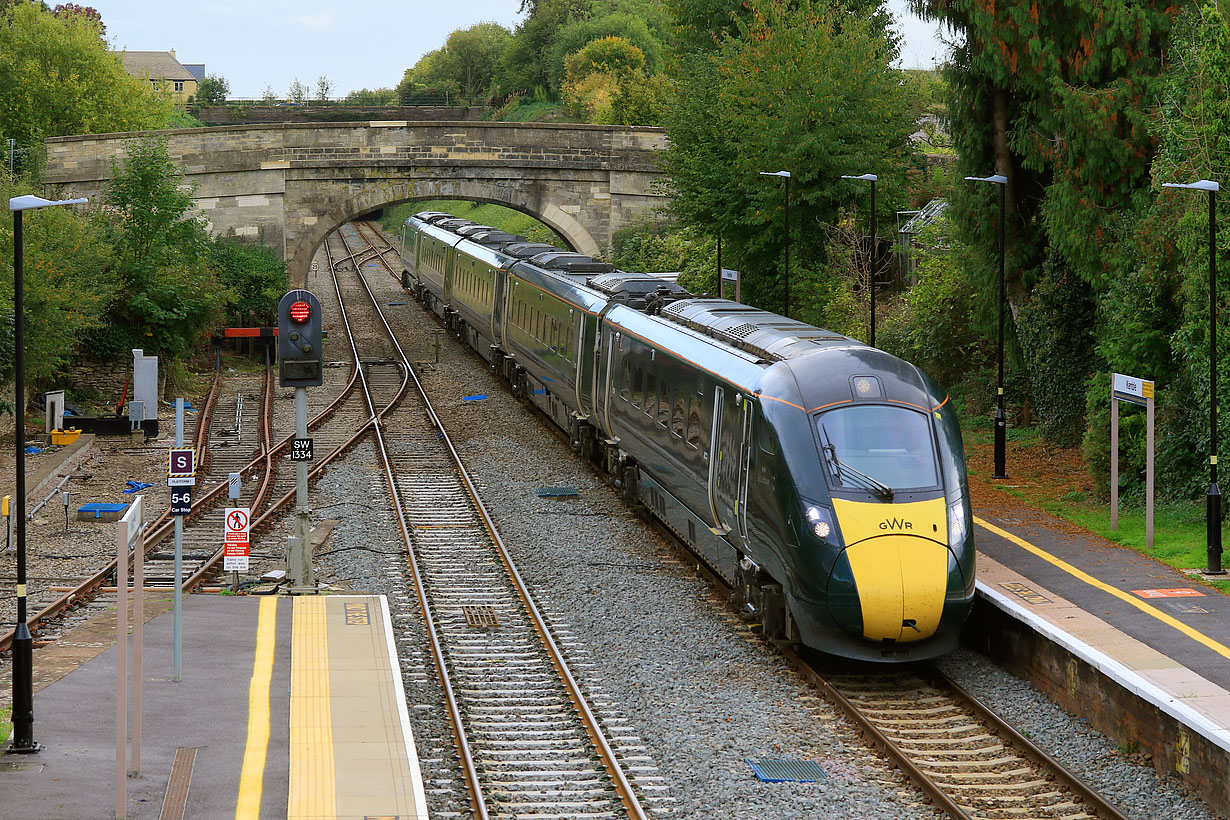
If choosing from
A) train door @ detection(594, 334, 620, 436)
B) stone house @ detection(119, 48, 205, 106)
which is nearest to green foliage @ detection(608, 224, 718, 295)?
train door @ detection(594, 334, 620, 436)

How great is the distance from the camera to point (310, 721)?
11641 millimetres

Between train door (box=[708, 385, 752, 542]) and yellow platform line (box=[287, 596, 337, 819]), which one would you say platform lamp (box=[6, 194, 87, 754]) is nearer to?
yellow platform line (box=[287, 596, 337, 819])

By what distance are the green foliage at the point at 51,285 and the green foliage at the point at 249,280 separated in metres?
8.27

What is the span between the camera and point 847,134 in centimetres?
3194

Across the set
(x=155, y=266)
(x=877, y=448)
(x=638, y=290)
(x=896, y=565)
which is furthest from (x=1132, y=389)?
(x=155, y=266)

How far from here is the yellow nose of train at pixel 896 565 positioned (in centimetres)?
1301

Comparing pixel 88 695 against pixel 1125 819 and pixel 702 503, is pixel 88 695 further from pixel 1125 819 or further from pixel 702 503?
pixel 1125 819

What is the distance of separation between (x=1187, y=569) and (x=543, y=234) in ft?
158

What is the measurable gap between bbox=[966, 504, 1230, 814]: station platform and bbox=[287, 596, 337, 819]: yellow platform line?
Answer: 21.7ft

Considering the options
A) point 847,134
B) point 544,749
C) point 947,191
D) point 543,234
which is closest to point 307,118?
point 543,234

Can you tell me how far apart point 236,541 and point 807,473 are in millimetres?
6481

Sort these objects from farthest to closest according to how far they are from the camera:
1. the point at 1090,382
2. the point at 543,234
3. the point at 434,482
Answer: the point at 543,234
the point at 434,482
the point at 1090,382

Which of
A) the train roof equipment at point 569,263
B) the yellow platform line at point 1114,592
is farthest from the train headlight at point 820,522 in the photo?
the train roof equipment at point 569,263

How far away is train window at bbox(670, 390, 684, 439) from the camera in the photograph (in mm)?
17406
